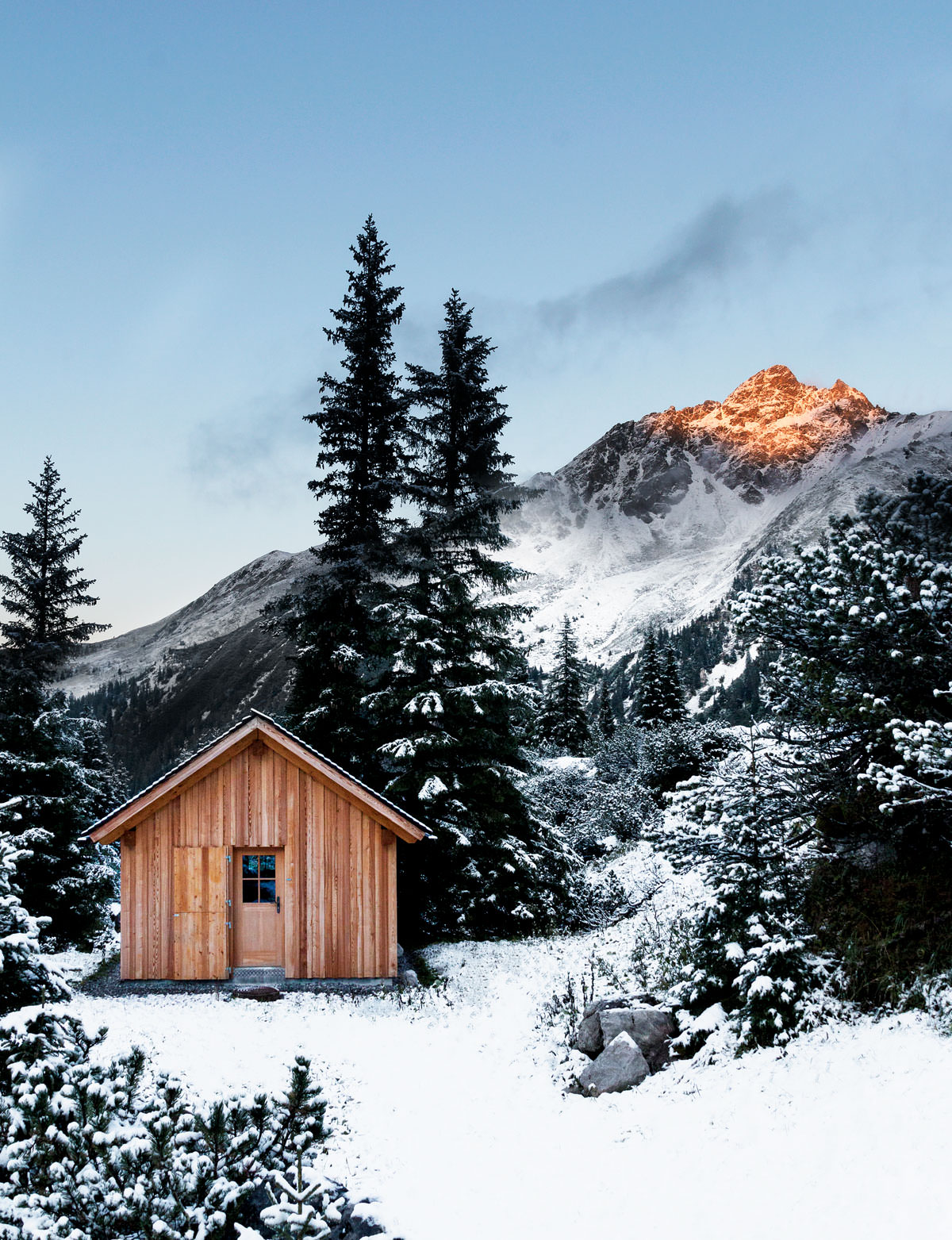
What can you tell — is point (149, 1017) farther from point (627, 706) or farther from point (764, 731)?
point (627, 706)

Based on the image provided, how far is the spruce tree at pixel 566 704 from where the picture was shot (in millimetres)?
51906

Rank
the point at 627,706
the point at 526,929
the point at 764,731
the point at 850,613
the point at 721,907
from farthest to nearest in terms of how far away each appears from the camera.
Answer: the point at 627,706 → the point at 526,929 → the point at 764,731 → the point at 721,907 → the point at 850,613

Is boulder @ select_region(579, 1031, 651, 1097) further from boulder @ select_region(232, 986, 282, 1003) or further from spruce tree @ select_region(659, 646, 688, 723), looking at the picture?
spruce tree @ select_region(659, 646, 688, 723)

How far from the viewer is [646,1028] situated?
9188mm

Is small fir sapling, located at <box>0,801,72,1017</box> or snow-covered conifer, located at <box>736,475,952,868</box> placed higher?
snow-covered conifer, located at <box>736,475,952,868</box>

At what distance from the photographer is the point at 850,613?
8.34m

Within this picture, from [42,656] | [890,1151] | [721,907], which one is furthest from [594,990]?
[42,656]

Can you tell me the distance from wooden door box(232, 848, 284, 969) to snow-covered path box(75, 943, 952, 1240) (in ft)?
12.9

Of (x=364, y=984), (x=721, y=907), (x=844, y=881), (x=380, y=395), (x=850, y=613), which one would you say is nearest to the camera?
(x=850, y=613)

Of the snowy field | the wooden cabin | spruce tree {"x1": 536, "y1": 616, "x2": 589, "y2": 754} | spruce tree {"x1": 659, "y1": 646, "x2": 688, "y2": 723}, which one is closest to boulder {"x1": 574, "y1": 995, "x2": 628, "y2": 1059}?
the snowy field

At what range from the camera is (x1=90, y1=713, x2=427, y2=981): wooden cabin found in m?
14.5

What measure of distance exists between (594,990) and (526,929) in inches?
272

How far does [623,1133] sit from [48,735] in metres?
17.2

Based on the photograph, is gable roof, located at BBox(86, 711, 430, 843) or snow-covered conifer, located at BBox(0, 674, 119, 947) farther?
snow-covered conifer, located at BBox(0, 674, 119, 947)
